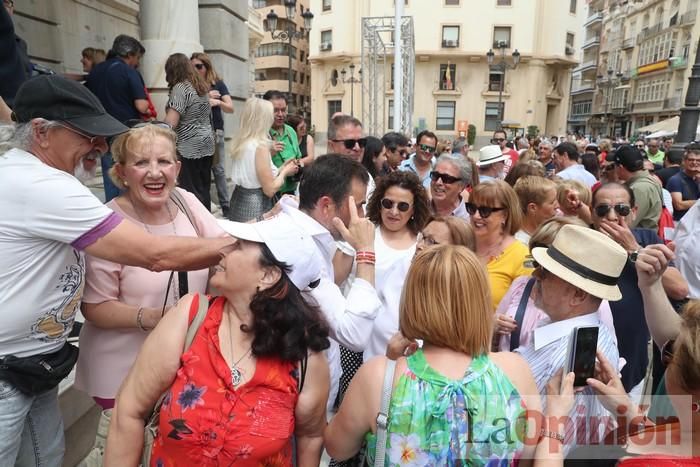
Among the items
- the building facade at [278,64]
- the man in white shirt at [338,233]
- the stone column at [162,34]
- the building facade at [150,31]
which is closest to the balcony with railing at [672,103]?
the building facade at [278,64]

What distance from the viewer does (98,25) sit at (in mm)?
7848

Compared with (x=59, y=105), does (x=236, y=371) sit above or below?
below

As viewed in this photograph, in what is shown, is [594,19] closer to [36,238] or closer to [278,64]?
[278,64]

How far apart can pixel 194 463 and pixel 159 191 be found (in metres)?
1.22

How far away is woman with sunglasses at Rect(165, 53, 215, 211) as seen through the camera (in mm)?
4789

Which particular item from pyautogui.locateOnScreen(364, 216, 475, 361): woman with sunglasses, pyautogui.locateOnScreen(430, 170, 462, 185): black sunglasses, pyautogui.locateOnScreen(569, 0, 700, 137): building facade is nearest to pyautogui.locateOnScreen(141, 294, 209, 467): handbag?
pyautogui.locateOnScreen(364, 216, 475, 361): woman with sunglasses

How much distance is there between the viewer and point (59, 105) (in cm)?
166

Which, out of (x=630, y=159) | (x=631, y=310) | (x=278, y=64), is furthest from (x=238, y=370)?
(x=278, y=64)

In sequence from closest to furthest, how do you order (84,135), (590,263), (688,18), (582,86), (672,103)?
(84,135) → (590,263) → (688,18) → (672,103) → (582,86)

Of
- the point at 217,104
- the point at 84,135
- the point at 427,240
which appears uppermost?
the point at 217,104

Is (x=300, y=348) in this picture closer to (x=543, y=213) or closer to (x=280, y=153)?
(x=543, y=213)

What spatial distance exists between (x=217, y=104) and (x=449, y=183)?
3.12m

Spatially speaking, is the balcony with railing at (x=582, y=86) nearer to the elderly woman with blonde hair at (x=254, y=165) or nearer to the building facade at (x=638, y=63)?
the building facade at (x=638, y=63)

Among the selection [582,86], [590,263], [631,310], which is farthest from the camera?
[582,86]
